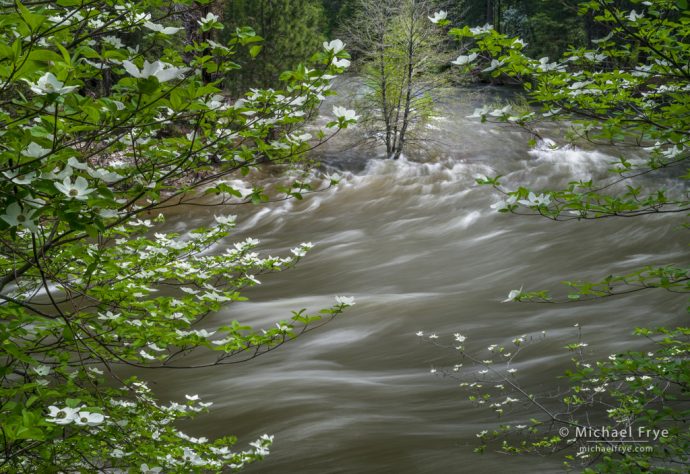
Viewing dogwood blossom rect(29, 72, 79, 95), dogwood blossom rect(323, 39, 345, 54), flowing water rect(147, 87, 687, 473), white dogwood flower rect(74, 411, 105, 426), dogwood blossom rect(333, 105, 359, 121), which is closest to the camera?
dogwood blossom rect(29, 72, 79, 95)

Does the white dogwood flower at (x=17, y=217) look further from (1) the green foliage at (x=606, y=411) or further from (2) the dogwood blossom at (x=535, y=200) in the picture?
(1) the green foliage at (x=606, y=411)

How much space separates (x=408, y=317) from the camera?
6.77 metres

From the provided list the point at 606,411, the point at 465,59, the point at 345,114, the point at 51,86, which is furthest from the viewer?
the point at 606,411

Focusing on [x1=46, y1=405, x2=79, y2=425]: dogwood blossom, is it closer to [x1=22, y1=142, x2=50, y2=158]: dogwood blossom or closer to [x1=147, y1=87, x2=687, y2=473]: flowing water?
[x1=22, y1=142, x2=50, y2=158]: dogwood blossom

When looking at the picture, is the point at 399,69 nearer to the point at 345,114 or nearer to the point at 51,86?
the point at 345,114

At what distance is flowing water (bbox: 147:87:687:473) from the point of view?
14.4 ft

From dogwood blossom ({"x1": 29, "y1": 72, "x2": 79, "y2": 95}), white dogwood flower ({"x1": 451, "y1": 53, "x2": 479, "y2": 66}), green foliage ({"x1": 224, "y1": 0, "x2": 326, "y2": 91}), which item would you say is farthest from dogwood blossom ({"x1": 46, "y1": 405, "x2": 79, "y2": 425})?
green foliage ({"x1": 224, "y1": 0, "x2": 326, "y2": 91})

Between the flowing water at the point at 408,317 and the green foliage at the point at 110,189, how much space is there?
1691mm

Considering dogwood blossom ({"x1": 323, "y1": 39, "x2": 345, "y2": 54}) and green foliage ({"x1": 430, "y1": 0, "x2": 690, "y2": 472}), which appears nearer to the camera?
dogwood blossom ({"x1": 323, "y1": 39, "x2": 345, "y2": 54})

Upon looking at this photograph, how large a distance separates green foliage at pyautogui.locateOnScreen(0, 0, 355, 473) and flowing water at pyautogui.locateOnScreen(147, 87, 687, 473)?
5.55 ft

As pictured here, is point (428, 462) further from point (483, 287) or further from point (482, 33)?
point (483, 287)

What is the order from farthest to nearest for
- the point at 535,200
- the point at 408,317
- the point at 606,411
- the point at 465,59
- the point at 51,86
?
1. the point at 408,317
2. the point at 606,411
3. the point at 465,59
4. the point at 535,200
5. the point at 51,86

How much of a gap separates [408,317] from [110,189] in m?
5.17

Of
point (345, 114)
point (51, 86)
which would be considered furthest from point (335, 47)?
point (51, 86)
